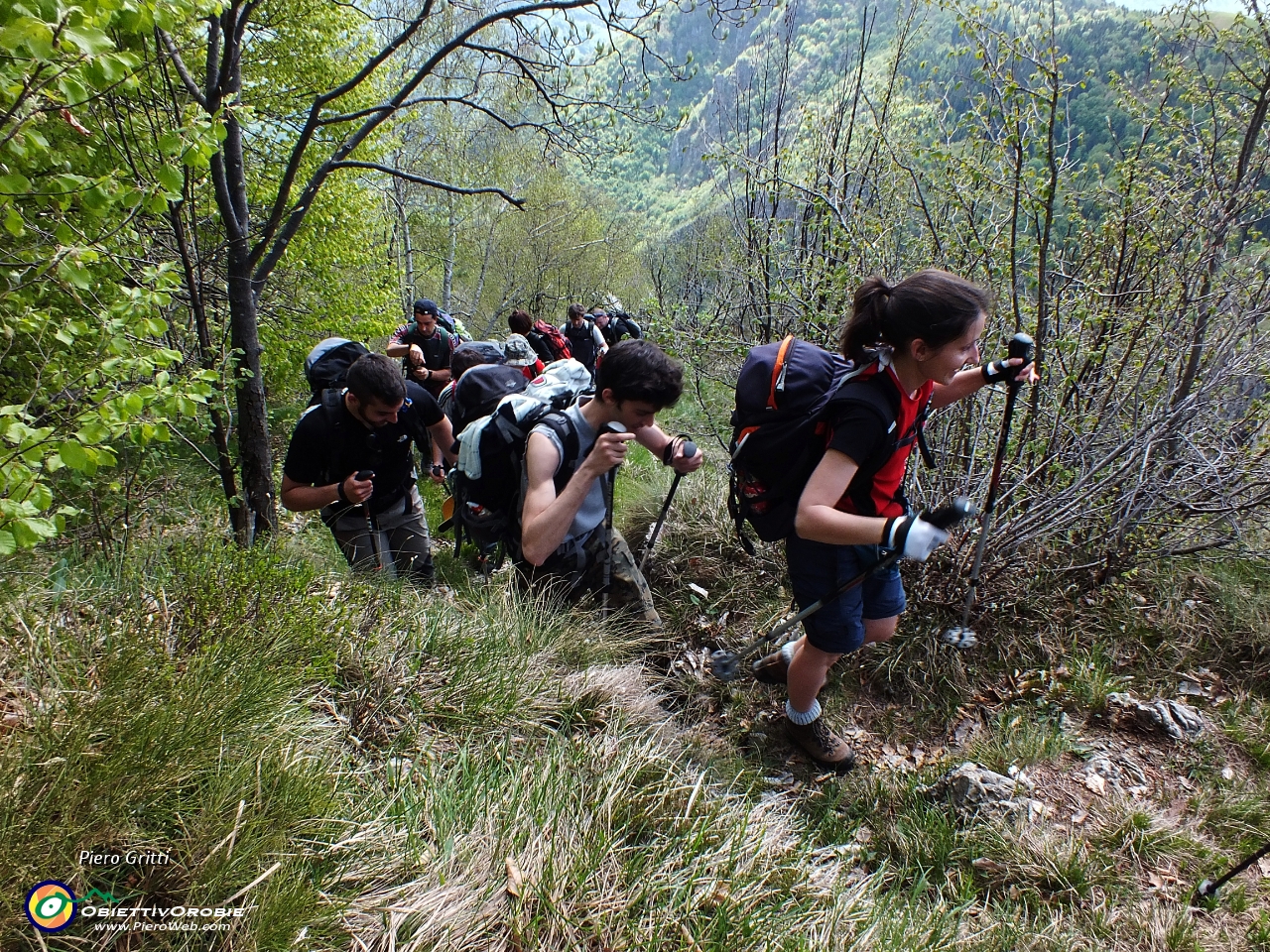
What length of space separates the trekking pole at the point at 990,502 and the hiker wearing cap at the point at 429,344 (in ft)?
17.8

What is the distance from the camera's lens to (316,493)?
3.73 meters

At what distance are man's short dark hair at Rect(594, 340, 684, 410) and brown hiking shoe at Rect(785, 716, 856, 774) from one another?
69.1 inches

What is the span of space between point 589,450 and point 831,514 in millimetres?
1232

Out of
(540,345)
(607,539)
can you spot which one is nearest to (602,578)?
(607,539)

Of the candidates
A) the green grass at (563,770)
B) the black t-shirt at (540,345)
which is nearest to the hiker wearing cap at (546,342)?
the black t-shirt at (540,345)

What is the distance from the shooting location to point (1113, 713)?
3.34 m

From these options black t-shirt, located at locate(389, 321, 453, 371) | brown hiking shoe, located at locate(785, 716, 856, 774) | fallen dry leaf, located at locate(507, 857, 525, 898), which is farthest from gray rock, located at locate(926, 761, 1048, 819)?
black t-shirt, located at locate(389, 321, 453, 371)

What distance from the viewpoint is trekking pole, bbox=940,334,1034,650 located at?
2.79 meters

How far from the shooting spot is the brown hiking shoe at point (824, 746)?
321 centimetres

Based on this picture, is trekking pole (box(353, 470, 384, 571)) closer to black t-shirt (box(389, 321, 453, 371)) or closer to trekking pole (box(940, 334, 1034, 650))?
trekking pole (box(940, 334, 1034, 650))

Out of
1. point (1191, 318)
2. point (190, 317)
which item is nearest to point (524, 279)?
point (190, 317)

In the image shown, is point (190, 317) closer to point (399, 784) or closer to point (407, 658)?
point (407, 658)

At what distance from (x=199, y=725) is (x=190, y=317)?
407cm

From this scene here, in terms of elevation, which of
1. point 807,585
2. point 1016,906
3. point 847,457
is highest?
point 847,457
